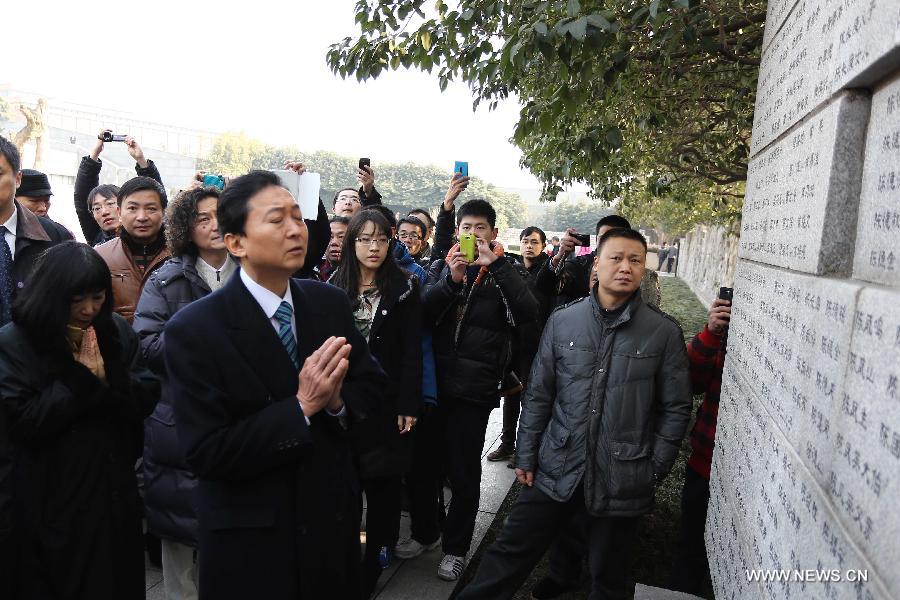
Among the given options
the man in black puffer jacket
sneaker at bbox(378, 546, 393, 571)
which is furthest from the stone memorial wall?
sneaker at bbox(378, 546, 393, 571)

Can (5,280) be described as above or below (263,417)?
above

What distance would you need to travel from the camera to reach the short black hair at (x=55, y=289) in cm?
235

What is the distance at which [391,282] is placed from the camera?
3648 millimetres

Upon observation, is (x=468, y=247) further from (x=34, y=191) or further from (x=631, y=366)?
(x=34, y=191)

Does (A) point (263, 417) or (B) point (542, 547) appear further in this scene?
(B) point (542, 547)

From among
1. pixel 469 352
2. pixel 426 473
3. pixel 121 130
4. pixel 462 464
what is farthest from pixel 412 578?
pixel 121 130

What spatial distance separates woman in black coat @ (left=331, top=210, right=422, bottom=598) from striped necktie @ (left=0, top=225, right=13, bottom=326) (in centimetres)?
154

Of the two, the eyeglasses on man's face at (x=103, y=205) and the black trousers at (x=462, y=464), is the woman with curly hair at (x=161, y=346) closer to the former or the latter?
the black trousers at (x=462, y=464)

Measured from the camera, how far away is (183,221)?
333 cm

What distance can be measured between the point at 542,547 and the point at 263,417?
1.75m

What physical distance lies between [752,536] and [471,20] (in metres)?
2.82

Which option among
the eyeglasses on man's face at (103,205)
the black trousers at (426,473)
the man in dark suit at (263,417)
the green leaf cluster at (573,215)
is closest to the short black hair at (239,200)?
the man in dark suit at (263,417)

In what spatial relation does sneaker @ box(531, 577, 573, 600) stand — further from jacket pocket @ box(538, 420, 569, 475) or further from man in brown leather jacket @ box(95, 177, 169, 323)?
man in brown leather jacket @ box(95, 177, 169, 323)

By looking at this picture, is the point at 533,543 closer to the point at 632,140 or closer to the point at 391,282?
the point at 391,282
